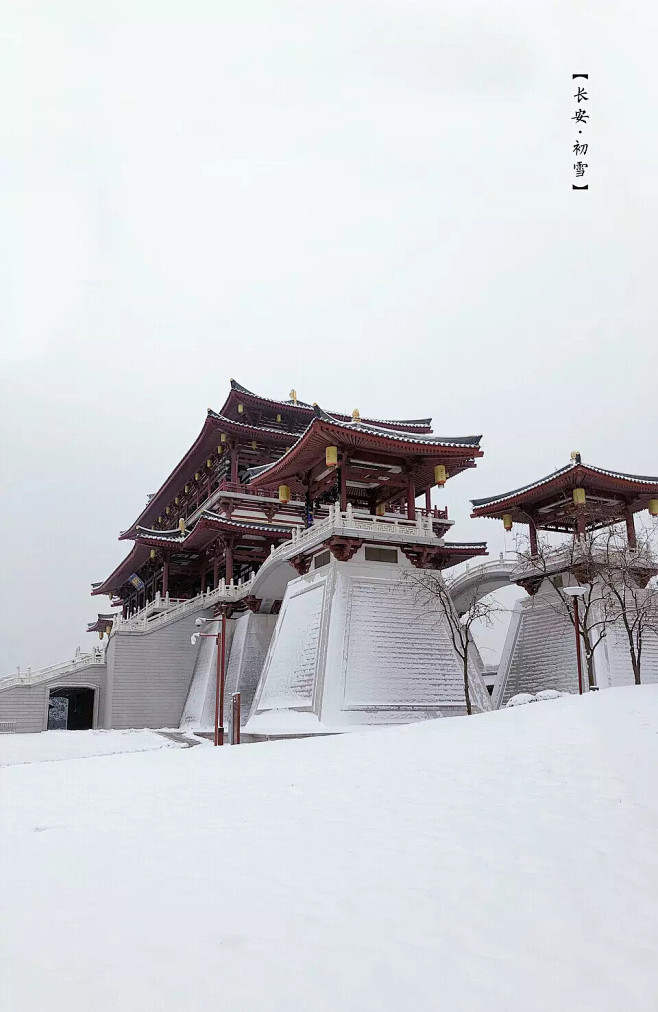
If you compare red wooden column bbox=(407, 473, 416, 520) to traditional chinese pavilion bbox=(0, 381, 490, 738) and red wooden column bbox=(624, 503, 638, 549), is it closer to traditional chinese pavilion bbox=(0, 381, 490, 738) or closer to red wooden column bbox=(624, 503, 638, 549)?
traditional chinese pavilion bbox=(0, 381, 490, 738)

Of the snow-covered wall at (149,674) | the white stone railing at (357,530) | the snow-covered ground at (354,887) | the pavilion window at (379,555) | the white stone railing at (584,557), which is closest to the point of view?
the snow-covered ground at (354,887)

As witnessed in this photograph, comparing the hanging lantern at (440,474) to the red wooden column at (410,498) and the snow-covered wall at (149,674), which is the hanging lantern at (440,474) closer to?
the red wooden column at (410,498)

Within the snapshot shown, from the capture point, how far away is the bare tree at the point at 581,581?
27.2 meters

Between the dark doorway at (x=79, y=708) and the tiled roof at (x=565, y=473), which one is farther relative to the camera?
the dark doorway at (x=79, y=708)

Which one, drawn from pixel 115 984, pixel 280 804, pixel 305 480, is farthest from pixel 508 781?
pixel 305 480

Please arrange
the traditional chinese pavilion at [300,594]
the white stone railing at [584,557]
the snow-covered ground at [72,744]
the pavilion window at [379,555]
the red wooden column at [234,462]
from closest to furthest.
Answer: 1. the traditional chinese pavilion at [300,594]
2. the pavilion window at [379,555]
3. the white stone railing at [584,557]
4. the snow-covered ground at [72,744]
5. the red wooden column at [234,462]

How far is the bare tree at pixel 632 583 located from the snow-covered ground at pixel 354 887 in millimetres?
14655

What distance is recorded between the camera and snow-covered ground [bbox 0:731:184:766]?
29969mm

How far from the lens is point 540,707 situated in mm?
16875

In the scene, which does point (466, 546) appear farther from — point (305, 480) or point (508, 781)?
point (508, 781)

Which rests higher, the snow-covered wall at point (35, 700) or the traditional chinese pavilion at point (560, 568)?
the traditional chinese pavilion at point (560, 568)

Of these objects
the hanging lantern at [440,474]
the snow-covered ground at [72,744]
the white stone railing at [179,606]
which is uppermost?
the hanging lantern at [440,474]

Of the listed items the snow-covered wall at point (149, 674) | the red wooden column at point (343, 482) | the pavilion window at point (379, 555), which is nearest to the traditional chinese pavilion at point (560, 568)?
the pavilion window at point (379, 555)

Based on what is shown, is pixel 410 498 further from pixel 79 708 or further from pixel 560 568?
pixel 79 708
